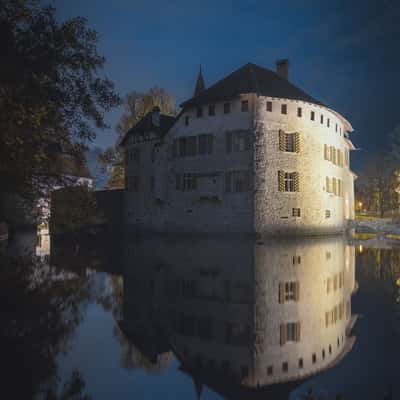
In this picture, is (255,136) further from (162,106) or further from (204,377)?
(204,377)

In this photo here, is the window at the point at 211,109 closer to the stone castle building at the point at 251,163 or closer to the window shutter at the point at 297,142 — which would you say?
the stone castle building at the point at 251,163

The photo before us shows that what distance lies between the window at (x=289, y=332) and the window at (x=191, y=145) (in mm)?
25002

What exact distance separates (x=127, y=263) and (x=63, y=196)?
436 centimetres

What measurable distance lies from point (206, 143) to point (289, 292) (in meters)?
22.3

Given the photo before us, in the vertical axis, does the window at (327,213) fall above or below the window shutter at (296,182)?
below

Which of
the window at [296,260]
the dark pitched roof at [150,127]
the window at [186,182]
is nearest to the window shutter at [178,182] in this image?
the window at [186,182]

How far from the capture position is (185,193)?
30.8 m

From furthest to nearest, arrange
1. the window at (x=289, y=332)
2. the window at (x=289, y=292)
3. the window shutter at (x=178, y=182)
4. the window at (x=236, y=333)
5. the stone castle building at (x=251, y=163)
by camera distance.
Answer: the window shutter at (x=178, y=182) < the stone castle building at (x=251, y=163) < the window at (x=289, y=292) < the window at (x=289, y=332) < the window at (x=236, y=333)

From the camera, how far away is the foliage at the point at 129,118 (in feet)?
137

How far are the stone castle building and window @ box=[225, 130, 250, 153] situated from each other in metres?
0.07

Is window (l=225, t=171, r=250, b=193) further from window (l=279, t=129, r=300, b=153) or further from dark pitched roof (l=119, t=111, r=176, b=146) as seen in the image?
dark pitched roof (l=119, t=111, r=176, b=146)

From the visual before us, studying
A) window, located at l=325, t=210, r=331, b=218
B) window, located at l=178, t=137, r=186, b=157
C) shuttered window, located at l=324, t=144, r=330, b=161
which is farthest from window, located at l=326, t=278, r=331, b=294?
shuttered window, located at l=324, t=144, r=330, b=161

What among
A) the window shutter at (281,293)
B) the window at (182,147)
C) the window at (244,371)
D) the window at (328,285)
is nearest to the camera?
the window at (244,371)

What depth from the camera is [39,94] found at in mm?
8289
